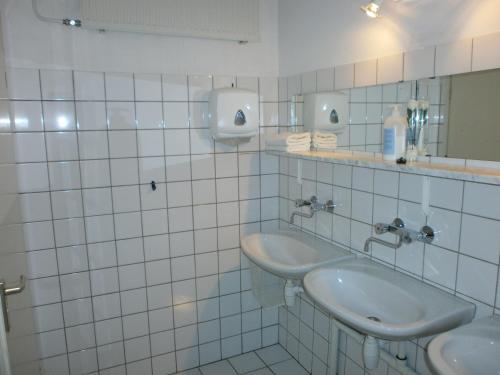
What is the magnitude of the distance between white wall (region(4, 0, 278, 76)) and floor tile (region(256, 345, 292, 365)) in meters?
1.89

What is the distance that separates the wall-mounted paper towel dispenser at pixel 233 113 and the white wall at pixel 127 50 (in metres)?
0.22

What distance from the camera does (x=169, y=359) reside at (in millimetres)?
2504

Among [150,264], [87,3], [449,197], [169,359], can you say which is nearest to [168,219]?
[150,264]

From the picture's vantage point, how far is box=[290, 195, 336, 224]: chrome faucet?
2141 millimetres

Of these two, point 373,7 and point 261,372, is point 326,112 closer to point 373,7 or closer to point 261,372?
point 373,7

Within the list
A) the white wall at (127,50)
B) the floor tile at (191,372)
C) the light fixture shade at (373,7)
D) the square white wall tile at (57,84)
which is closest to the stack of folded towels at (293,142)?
the white wall at (127,50)

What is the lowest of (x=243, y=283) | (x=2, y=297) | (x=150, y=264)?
(x=243, y=283)

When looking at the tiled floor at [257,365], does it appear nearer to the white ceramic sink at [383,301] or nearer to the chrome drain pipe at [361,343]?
the chrome drain pipe at [361,343]

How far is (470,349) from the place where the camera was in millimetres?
1199

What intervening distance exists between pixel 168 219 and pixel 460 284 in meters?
1.58

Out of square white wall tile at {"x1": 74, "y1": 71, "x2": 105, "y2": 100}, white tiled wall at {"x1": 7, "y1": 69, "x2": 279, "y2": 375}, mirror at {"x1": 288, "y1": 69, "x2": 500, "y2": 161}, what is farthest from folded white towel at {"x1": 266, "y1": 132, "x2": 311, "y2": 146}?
square white wall tile at {"x1": 74, "y1": 71, "x2": 105, "y2": 100}

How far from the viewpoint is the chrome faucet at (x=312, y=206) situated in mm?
2141

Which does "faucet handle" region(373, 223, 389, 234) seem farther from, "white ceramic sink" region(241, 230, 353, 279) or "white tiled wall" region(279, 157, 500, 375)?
"white ceramic sink" region(241, 230, 353, 279)

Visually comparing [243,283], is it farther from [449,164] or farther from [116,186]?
[449,164]
